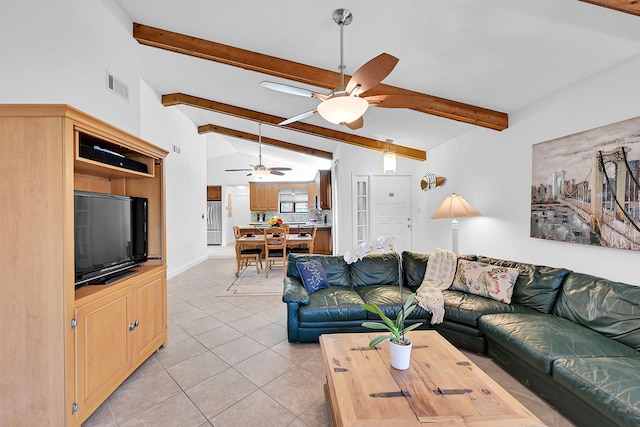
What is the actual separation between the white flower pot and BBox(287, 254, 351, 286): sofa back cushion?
1814 mm

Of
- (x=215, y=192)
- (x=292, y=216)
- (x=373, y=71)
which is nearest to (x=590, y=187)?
(x=373, y=71)

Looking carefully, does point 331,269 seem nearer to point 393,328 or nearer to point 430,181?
point 393,328

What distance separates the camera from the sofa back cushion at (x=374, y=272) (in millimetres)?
3342

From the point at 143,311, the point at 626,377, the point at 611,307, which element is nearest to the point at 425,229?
the point at 611,307

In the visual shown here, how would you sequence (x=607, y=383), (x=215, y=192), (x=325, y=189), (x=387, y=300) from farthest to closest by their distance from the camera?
(x=215, y=192) → (x=325, y=189) → (x=387, y=300) → (x=607, y=383)

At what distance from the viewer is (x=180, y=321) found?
10.6 ft

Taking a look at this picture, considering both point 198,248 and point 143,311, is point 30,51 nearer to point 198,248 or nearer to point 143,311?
point 143,311

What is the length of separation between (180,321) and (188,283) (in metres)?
1.80

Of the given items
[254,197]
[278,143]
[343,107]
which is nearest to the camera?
[343,107]

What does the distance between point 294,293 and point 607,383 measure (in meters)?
2.18

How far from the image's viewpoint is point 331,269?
3.34m

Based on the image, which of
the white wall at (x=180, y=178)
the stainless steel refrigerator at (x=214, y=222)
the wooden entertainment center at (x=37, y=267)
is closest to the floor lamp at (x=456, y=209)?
the wooden entertainment center at (x=37, y=267)

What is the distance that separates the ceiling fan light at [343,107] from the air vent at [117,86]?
91.3 inches

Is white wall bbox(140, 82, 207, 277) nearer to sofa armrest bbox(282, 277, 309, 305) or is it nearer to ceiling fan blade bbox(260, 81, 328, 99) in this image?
ceiling fan blade bbox(260, 81, 328, 99)
